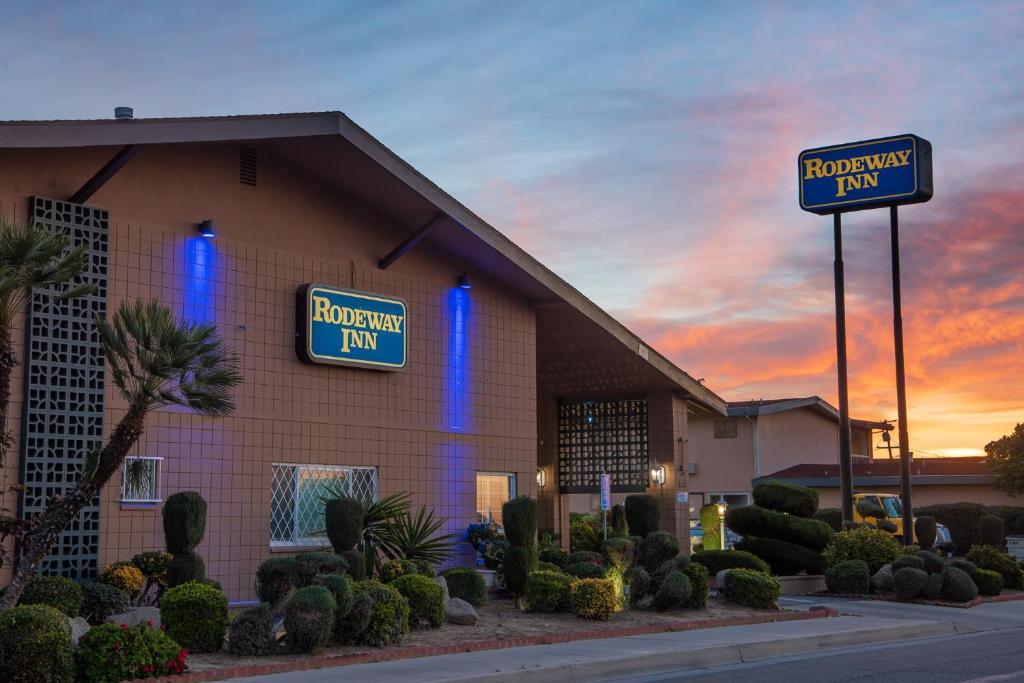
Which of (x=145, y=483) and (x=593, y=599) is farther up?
(x=145, y=483)

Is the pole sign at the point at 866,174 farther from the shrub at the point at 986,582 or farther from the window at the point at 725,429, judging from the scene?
the window at the point at 725,429

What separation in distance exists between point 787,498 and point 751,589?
7.11 m

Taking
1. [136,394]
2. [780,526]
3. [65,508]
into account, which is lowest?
[780,526]

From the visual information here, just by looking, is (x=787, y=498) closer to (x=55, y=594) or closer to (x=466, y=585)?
(x=466, y=585)

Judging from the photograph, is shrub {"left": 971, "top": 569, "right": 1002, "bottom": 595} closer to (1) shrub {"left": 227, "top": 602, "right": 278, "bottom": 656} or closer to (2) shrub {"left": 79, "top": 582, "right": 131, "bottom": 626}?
(1) shrub {"left": 227, "top": 602, "right": 278, "bottom": 656}

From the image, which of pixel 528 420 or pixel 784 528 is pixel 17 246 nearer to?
pixel 528 420

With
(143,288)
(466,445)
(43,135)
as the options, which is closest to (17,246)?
(43,135)

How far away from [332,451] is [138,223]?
4983mm

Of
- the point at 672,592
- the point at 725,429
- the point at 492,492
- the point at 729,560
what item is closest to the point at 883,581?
the point at 729,560

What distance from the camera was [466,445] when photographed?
23688 millimetres

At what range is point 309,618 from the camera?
47.5 ft

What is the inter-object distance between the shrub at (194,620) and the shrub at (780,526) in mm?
15863

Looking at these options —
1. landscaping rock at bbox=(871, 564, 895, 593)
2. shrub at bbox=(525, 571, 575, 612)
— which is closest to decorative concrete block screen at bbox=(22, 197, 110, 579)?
shrub at bbox=(525, 571, 575, 612)

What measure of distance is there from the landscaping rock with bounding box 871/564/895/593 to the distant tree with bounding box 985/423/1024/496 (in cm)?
2677
